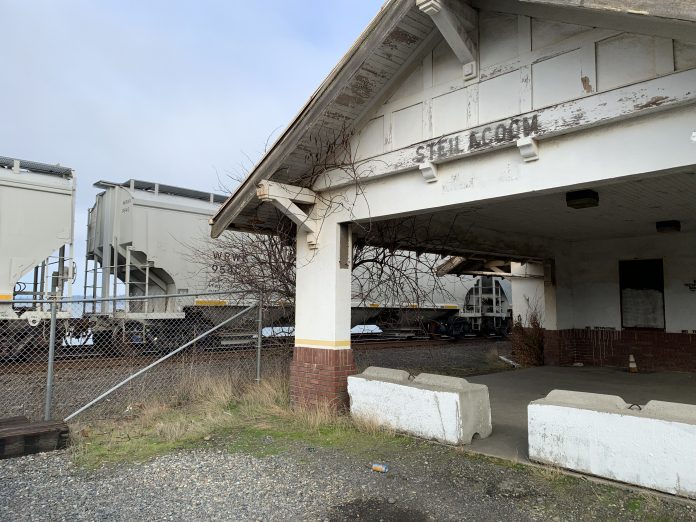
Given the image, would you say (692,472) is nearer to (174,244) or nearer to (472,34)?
(472,34)

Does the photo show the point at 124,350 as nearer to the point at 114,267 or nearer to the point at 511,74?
the point at 114,267

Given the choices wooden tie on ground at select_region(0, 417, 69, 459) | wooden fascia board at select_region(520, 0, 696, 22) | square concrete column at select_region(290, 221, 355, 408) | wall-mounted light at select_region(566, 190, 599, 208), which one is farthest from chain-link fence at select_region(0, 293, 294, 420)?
wooden fascia board at select_region(520, 0, 696, 22)

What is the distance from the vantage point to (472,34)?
620cm

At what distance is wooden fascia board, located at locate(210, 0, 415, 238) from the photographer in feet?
19.5

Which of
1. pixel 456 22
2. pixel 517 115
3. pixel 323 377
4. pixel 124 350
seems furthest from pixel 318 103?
pixel 124 350

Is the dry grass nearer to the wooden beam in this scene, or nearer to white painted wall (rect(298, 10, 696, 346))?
white painted wall (rect(298, 10, 696, 346))

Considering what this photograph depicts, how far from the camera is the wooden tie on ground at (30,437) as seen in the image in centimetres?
604

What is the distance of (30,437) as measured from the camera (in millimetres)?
6195

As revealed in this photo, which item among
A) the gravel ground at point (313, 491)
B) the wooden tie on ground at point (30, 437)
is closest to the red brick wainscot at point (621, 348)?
the gravel ground at point (313, 491)

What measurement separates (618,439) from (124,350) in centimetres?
1274

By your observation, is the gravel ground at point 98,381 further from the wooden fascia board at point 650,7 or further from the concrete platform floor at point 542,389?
the wooden fascia board at point 650,7

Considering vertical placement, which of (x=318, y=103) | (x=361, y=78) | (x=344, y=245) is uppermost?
(x=361, y=78)

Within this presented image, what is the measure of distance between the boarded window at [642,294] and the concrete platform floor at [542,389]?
48.7 inches

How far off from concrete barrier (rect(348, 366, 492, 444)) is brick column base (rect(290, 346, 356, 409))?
0.95 feet
